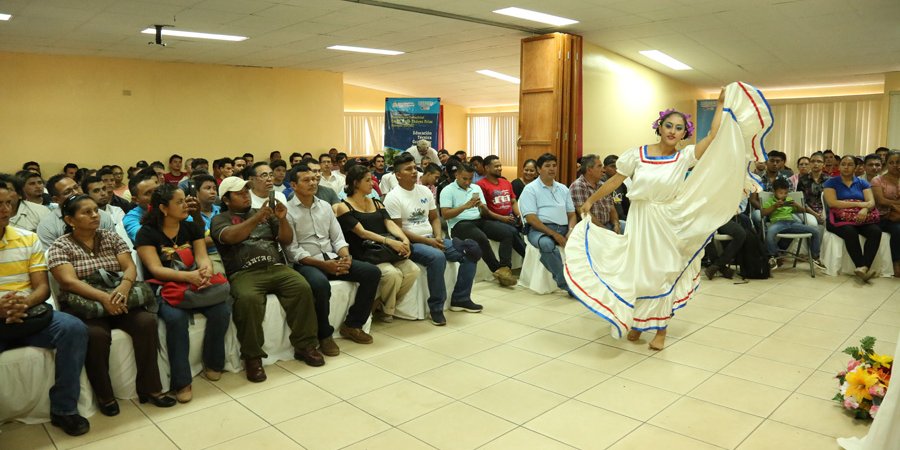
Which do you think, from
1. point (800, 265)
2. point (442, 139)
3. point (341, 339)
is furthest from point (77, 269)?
point (442, 139)

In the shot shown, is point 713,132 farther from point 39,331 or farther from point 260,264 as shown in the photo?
point 39,331

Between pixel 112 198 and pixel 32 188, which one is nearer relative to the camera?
pixel 32 188

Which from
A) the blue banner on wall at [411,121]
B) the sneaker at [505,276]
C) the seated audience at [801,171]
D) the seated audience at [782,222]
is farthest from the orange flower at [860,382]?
the blue banner on wall at [411,121]

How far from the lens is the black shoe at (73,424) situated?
3006mm

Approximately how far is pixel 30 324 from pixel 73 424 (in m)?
0.52

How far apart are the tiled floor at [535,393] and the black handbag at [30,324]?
48 centimetres

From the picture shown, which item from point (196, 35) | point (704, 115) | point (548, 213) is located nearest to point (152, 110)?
point (196, 35)

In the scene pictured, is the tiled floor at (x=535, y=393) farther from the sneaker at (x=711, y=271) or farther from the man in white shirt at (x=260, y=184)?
the sneaker at (x=711, y=271)

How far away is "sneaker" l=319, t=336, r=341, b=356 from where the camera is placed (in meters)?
4.08

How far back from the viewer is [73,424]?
3008 mm

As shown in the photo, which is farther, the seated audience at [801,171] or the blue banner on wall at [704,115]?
the blue banner on wall at [704,115]

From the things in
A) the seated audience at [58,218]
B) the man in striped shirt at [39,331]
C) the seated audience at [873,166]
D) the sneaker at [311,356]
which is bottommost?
the sneaker at [311,356]

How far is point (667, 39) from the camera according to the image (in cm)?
896

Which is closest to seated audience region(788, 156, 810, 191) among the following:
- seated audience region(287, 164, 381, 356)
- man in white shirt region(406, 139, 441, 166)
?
man in white shirt region(406, 139, 441, 166)
